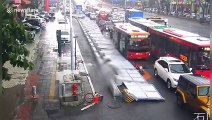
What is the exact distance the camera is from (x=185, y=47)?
77.1 feet

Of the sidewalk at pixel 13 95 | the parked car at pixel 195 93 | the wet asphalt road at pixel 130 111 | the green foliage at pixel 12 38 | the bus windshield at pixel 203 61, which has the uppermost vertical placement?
the green foliage at pixel 12 38

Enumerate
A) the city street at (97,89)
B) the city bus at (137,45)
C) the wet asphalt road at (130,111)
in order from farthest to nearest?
the city bus at (137,45), the city street at (97,89), the wet asphalt road at (130,111)

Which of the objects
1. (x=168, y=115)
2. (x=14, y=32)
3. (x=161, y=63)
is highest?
(x=14, y=32)

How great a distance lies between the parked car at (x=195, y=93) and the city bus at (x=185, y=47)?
73.0 inches

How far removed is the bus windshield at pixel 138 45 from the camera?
28828 mm

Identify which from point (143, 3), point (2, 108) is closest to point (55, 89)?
point (2, 108)

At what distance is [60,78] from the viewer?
2105cm

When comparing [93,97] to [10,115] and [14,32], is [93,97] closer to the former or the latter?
[10,115]

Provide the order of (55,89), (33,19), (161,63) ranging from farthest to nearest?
(33,19), (161,63), (55,89)

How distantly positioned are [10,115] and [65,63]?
11754mm

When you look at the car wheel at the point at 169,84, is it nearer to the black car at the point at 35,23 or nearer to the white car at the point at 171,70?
the white car at the point at 171,70

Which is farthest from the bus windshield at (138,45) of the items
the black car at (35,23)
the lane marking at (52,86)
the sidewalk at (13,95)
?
the black car at (35,23)

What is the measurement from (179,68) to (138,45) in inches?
319

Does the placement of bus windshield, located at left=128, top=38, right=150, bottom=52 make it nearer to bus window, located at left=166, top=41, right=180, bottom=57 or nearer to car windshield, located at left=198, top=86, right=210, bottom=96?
bus window, located at left=166, top=41, right=180, bottom=57
